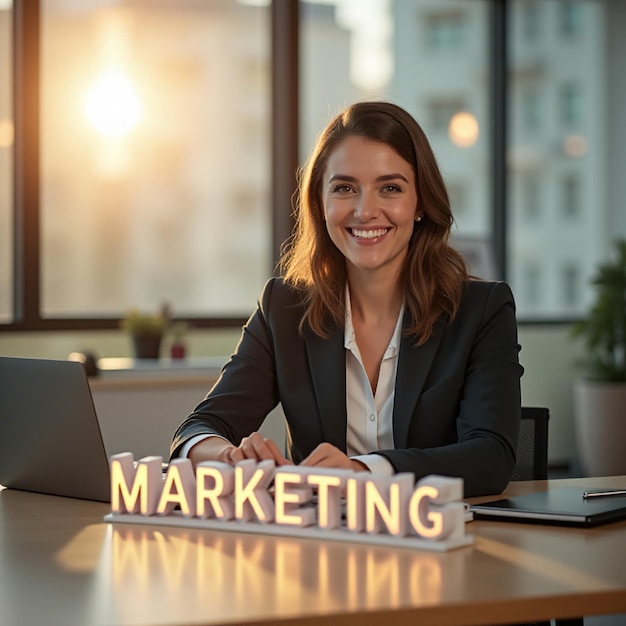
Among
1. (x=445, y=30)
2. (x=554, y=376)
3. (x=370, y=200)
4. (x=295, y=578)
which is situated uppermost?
(x=445, y=30)

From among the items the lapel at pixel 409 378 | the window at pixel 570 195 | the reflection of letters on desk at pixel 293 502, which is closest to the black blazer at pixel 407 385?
the lapel at pixel 409 378

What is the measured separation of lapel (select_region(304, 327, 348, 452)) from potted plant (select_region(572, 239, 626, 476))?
4512 mm

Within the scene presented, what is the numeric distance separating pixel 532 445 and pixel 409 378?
35 centimetres

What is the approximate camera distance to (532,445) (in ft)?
8.20

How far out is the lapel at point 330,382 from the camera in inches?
95.0

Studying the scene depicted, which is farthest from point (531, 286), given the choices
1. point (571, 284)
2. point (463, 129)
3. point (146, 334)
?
point (146, 334)

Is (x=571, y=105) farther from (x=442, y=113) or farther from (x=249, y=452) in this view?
(x=249, y=452)

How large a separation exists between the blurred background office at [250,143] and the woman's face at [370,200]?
3788 millimetres

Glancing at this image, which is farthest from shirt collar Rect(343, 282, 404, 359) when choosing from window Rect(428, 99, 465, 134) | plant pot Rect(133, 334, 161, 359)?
window Rect(428, 99, 465, 134)

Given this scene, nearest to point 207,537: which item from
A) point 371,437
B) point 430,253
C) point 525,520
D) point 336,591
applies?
point 336,591

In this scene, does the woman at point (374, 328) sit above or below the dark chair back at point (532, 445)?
above

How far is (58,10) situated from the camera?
6.01 meters

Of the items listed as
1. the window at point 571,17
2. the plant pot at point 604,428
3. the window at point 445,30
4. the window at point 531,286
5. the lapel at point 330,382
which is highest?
the window at point 571,17

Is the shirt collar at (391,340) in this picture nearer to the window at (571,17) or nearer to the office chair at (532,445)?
the office chair at (532,445)
